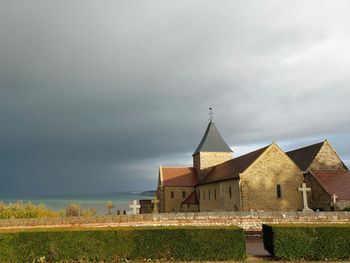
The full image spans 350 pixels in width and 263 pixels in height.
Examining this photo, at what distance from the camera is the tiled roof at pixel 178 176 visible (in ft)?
177

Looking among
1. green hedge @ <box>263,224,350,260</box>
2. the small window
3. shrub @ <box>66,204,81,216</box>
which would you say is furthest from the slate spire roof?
green hedge @ <box>263,224,350,260</box>

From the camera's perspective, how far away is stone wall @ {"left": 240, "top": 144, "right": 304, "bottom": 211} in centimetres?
3462

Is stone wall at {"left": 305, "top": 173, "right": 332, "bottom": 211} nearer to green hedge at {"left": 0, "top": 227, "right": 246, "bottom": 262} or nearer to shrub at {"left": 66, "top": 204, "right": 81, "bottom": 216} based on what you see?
Answer: green hedge at {"left": 0, "top": 227, "right": 246, "bottom": 262}

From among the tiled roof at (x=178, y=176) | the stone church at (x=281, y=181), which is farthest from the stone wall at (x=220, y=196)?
the tiled roof at (x=178, y=176)

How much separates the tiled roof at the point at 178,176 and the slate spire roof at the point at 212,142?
3.06 m

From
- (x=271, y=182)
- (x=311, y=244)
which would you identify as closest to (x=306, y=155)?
(x=271, y=182)

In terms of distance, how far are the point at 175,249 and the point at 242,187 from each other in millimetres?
20437

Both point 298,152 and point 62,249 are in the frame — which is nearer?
point 62,249

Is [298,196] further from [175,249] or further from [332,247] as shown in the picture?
[175,249]

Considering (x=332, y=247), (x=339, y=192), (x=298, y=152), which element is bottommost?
(x=332, y=247)

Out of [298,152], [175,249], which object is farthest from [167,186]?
[175,249]

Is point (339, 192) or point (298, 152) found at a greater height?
point (298, 152)

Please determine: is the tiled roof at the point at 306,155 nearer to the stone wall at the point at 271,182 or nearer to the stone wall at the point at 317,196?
the stone wall at the point at 317,196

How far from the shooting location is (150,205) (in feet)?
181
